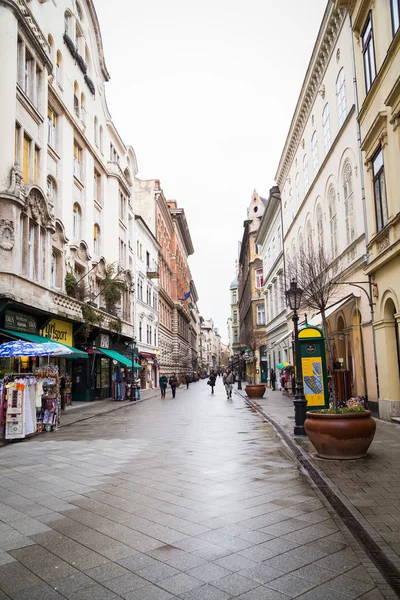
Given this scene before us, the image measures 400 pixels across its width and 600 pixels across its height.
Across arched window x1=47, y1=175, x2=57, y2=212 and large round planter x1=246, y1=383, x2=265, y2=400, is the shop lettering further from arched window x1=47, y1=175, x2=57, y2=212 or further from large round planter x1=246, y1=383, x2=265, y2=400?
large round planter x1=246, y1=383, x2=265, y2=400

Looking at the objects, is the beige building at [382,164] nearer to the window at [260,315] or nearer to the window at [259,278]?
the window at [260,315]

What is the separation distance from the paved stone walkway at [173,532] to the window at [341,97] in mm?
16030

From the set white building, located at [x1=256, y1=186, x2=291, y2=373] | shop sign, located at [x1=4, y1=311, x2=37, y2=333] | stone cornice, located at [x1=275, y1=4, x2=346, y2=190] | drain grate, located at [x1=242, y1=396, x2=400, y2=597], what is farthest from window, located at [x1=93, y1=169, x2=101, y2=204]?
drain grate, located at [x1=242, y1=396, x2=400, y2=597]

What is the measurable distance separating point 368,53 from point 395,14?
9.56ft

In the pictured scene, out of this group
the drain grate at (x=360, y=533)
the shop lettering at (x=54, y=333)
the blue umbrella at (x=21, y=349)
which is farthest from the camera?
the shop lettering at (x=54, y=333)

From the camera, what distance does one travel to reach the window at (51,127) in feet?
83.7

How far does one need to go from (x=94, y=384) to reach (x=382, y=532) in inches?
1117

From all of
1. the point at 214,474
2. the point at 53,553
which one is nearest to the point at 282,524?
the point at 53,553

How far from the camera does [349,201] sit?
67.9ft

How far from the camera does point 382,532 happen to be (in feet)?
16.9

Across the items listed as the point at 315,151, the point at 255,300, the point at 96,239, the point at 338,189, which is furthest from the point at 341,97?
the point at 255,300

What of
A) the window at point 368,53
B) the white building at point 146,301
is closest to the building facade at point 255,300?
the white building at point 146,301

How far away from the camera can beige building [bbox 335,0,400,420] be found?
14.5 metres

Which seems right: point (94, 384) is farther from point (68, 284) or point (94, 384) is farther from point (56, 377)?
point (56, 377)
